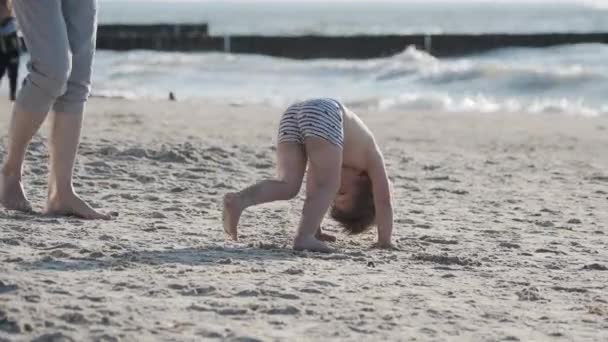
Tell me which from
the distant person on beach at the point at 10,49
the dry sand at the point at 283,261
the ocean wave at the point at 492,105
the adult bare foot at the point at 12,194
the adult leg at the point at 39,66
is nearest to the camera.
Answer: the dry sand at the point at 283,261

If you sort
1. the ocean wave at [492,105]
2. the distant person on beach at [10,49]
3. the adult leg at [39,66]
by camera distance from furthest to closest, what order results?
the ocean wave at [492,105] → the distant person on beach at [10,49] → the adult leg at [39,66]

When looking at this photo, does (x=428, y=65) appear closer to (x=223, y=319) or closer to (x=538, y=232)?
(x=538, y=232)

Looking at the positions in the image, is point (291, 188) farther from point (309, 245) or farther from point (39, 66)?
point (39, 66)

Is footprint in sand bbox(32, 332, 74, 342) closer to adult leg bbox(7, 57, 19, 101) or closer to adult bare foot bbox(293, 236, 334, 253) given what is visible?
adult bare foot bbox(293, 236, 334, 253)

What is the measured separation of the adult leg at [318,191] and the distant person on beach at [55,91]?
0.83m

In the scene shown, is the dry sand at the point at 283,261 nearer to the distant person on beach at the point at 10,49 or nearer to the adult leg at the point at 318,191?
the adult leg at the point at 318,191

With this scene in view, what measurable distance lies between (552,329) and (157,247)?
1.41 meters

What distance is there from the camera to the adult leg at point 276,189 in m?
3.95

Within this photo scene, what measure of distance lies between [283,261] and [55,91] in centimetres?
105

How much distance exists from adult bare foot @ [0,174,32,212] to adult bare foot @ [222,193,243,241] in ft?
2.59

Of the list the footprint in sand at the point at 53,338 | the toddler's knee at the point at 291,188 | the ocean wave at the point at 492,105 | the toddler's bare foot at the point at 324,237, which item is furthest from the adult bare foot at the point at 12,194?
the ocean wave at the point at 492,105

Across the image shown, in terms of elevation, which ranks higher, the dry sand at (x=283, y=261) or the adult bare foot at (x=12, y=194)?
the adult bare foot at (x=12, y=194)

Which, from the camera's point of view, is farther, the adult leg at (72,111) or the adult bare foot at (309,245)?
the adult leg at (72,111)

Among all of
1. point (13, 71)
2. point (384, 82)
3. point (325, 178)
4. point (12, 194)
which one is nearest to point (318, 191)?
point (325, 178)
